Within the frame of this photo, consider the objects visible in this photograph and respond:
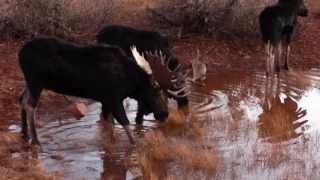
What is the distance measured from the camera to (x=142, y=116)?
9.27m

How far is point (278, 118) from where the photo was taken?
9586 mm

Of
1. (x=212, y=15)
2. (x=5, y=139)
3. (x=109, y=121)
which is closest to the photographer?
(x=5, y=139)

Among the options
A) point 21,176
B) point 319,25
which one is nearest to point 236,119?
point 21,176

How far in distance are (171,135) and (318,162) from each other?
2368 mm

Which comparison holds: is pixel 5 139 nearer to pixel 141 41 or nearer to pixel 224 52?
pixel 141 41

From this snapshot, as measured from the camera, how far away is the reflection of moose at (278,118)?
29.5 ft

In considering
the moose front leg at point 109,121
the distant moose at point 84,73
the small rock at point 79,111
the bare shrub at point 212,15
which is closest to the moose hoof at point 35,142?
the distant moose at point 84,73

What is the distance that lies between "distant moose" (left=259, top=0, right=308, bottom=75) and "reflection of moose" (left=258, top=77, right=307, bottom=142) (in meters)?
1.36

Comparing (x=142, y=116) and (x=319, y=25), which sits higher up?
(x=319, y=25)

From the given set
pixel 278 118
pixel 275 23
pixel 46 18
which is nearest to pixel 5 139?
pixel 278 118

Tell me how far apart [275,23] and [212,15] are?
296 cm

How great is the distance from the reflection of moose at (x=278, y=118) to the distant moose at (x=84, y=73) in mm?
2043

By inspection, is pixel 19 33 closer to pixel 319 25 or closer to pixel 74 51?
pixel 74 51

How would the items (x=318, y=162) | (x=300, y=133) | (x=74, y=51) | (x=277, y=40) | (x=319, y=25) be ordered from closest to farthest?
(x=318, y=162)
(x=74, y=51)
(x=300, y=133)
(x=277, y=40)
(x=319, y=25)
